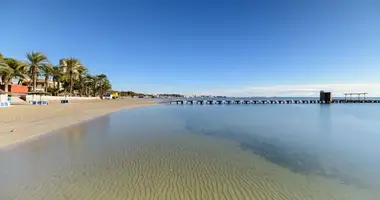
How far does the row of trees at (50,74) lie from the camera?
41906 millimetres

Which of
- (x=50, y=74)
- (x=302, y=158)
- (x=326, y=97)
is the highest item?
(x=50, y=74)

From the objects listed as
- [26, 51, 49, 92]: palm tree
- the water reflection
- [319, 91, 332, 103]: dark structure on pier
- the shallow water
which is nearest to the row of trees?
[26, 51, 49, 92]: palm tree

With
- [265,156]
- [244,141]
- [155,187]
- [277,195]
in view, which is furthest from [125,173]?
[244,141]

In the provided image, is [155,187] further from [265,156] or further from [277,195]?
[265,156]

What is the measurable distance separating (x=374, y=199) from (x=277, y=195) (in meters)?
2.38

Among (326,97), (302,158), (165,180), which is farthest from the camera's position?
(326,97)

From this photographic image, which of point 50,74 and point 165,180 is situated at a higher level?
point 50,74

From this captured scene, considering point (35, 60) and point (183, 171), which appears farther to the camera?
point (35, 60)

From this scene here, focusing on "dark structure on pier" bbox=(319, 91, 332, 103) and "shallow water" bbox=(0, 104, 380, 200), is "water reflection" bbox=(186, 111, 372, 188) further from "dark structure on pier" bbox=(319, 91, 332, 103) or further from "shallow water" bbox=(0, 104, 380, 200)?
"dark structure on pier" bbox=(319, 91, 332, 103)

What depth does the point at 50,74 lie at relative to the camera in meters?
56.7

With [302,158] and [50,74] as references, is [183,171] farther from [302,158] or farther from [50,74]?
[50,74]

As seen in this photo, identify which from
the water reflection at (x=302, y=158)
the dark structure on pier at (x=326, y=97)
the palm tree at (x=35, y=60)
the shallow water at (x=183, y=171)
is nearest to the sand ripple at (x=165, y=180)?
the shallow water at (x=183, y=171)

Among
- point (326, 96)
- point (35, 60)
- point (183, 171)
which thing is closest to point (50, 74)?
point (35, 60)

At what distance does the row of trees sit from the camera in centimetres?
4191
